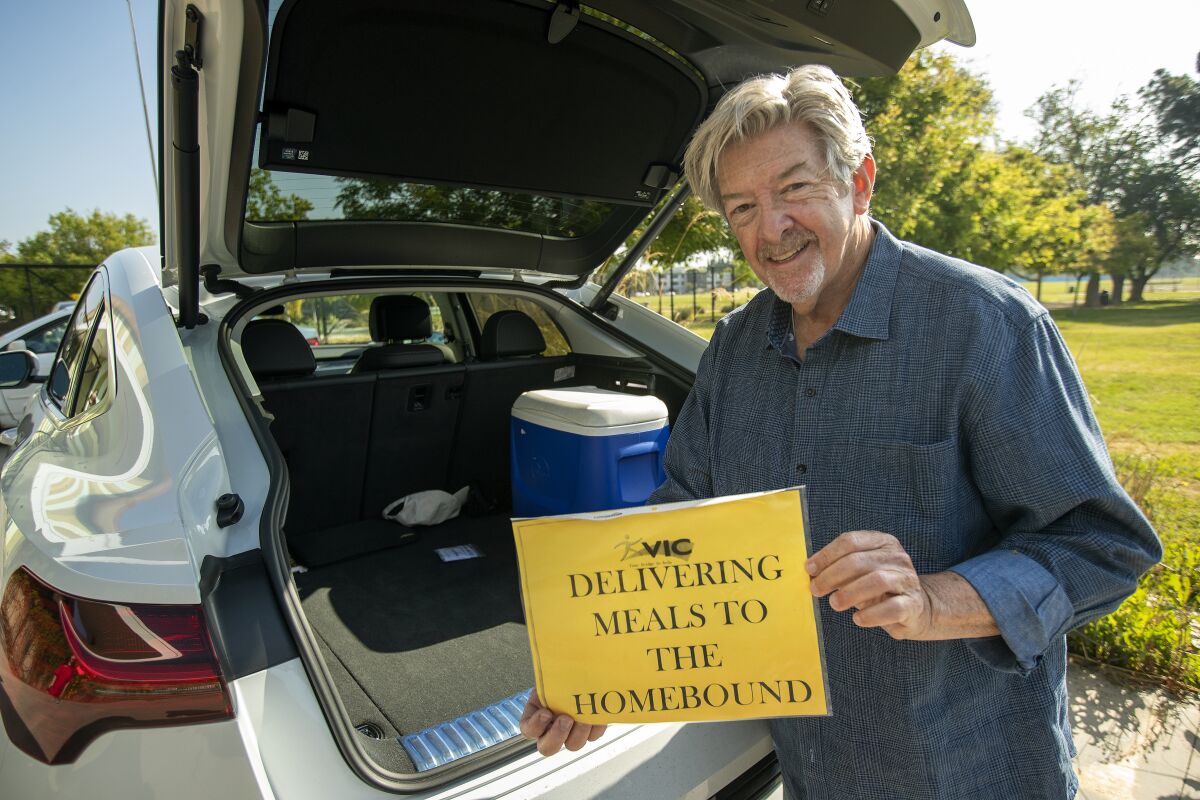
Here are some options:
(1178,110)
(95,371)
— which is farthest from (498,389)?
(1178,110)

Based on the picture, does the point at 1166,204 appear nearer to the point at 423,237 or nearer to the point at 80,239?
the point at 423,237

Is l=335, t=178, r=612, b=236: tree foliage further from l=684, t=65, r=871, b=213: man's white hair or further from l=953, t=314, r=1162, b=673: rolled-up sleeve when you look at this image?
l=953, t=314, r=1162, b=673: rolled-up sleeve

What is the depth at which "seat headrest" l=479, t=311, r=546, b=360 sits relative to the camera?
352cm

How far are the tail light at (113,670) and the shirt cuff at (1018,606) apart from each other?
3.65ft

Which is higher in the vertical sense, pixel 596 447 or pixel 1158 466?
pixel 596 447

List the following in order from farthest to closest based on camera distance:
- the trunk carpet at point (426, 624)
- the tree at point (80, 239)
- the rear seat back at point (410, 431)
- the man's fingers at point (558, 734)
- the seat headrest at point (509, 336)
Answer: the tree at point (80, 239) < the seat headrest at point (509, 336) < the rear seat back at point (410, 431) < the trunk carpet at point (426, 624) < the man's fingers at point (558, 734)

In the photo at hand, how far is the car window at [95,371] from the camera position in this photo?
6.27 feet

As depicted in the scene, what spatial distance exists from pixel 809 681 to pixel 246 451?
1.35m

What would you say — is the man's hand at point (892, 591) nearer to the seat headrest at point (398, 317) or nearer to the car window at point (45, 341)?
the seat headrest at point (398, 317)

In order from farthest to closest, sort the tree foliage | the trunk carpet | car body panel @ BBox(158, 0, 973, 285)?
1. the tree foliage
2. the trunk carpet
3. car body panel @ BBox(158, 0, 973, 285)

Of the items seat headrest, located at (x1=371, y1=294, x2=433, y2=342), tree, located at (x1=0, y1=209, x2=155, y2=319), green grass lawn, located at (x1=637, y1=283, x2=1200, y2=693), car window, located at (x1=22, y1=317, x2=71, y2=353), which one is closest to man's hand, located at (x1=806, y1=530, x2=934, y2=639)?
green grass lawn, located at (x1=637, y1=283, x2=1200, y2=693)

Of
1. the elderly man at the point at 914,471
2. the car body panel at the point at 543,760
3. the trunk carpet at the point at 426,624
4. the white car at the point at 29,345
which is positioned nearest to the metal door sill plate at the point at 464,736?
the car body panel at the point at 543,760

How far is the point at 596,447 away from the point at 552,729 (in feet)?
5.60

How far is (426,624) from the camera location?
2477 mm
